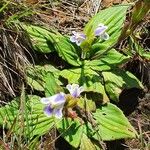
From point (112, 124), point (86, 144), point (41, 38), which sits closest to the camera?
point (86, 144)

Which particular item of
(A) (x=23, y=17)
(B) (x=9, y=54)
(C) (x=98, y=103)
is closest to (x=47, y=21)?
(A) (x=23, y=17)

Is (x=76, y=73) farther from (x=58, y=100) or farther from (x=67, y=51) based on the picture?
(x=58, y=100)

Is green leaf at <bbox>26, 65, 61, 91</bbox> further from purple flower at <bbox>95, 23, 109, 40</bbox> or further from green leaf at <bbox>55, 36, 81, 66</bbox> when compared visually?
purple flower at <bbox>95, 23, 109, 40</bbox>

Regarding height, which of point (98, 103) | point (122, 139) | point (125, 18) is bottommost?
point (122, 139)

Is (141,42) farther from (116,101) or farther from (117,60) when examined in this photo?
(116,101)

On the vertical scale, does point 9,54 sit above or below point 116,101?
above

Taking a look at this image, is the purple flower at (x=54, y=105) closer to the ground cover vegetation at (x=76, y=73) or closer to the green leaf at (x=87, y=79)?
the ground cover vegetation at (x=76, y=73)

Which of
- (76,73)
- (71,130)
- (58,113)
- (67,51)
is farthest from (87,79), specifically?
(58,113)
